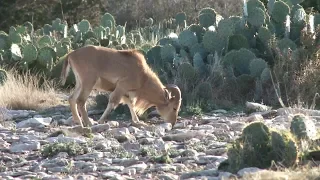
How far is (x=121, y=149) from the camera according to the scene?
10.7 metres

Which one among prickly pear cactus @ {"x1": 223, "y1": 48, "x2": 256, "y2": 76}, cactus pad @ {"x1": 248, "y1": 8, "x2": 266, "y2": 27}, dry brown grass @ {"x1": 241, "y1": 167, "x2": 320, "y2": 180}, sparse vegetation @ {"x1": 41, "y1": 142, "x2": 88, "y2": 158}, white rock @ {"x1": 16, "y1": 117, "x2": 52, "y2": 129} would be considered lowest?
sparse vegetation @ {"x1": 41, "y1": 142, "x2": 88, "y2": 158}

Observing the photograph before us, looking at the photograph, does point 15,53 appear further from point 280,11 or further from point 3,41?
point 280,11

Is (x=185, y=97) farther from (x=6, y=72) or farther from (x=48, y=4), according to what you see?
(x=48, y=4)

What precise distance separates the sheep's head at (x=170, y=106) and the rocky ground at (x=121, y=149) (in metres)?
0.18

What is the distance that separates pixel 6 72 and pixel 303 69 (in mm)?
6346

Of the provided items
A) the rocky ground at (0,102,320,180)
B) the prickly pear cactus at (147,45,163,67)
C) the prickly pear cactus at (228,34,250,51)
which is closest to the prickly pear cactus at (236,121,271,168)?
the rocky ground at (0,102,320,180)

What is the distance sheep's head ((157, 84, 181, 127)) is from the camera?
45.2 feet

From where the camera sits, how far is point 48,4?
3281 cm

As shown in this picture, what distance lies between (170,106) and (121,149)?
132 inches

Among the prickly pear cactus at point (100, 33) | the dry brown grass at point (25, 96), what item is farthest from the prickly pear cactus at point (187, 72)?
the prickly pear cactus at point (100, 33)

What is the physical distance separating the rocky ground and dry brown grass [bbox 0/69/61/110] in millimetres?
1943

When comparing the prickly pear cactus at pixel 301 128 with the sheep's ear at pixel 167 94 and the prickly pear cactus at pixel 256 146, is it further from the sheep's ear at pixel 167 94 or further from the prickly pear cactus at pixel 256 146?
the sheep's ear at pixel 167 94

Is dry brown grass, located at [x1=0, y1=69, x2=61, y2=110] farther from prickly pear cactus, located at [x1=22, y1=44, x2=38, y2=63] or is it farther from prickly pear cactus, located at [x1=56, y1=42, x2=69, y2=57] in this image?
prickly pear cactus, located at [x1=56, y1=42, x2=69, y2=57]

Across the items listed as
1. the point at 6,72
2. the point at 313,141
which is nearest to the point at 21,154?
the point at 313,141
